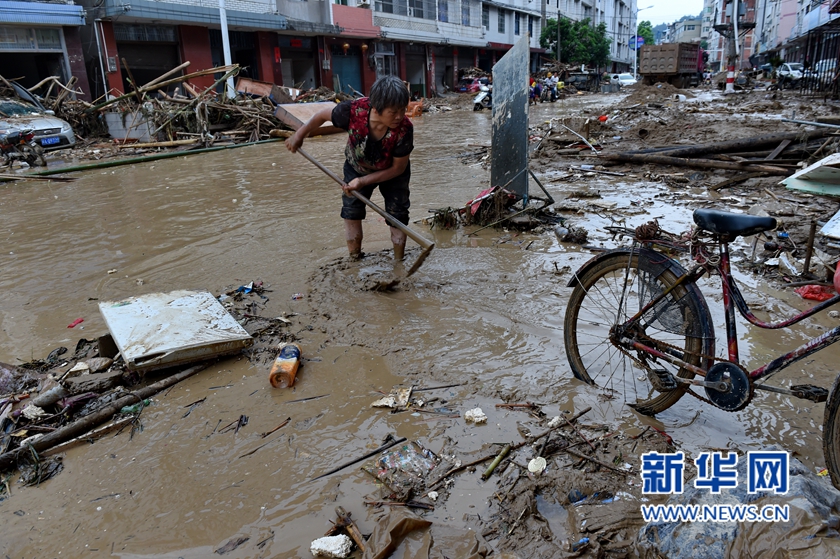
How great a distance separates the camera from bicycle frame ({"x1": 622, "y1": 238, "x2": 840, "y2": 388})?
1.92m

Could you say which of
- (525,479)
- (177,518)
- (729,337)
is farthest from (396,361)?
(729,337)

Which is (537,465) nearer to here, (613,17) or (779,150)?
(779,150)

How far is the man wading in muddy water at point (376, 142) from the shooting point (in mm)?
3814

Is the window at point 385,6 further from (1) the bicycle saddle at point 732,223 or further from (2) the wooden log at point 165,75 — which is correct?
(1) the bicycle saddle at point 732,223

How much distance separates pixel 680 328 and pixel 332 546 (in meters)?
1.65

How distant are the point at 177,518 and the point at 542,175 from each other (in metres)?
7.65

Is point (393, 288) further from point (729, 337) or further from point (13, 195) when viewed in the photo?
point (13, 195)

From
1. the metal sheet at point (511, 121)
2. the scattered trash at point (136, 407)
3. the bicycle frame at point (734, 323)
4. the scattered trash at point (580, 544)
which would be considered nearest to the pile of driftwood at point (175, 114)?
the metal sheet at point (511, 121)

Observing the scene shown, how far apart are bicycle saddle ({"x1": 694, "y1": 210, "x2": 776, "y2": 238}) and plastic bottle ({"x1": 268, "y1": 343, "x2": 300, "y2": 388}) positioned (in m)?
2.08

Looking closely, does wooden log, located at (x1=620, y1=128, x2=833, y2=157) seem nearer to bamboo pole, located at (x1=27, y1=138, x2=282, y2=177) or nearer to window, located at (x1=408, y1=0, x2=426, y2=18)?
bamboo pole, located at (x1=27, y1=138, x2=282, y2=177)

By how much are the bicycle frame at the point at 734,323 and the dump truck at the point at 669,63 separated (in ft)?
102

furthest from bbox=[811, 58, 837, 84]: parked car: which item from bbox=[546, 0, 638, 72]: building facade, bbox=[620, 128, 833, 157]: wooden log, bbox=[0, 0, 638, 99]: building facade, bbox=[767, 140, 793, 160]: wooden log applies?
bbox=[546, 0, 638, 72]: building facade

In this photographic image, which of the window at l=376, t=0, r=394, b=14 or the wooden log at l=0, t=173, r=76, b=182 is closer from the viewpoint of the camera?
the wooden log at l=0, t=173, r=76, b=182

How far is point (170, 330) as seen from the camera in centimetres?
320
